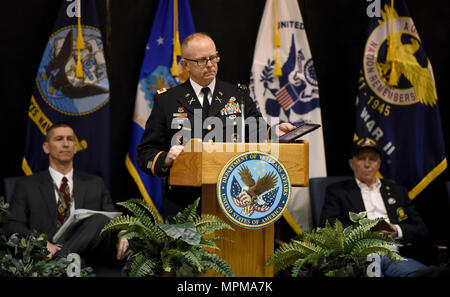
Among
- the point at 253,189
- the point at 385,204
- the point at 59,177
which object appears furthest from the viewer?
the point at 385,204

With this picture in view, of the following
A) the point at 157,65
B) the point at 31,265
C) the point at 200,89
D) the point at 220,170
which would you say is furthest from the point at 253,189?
the point at 157,65

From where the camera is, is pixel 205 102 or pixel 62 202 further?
pixel 62 202

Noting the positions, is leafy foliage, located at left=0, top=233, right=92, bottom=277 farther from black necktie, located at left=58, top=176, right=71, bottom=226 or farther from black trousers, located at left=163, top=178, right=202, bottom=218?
black necktie, located at left=58, top=176, right=71, bottom=226

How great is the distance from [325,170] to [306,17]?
4.39 feet

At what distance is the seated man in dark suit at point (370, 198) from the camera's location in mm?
3998

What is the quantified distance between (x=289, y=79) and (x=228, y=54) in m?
0.56

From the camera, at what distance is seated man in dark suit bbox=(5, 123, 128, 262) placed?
3.30 meters

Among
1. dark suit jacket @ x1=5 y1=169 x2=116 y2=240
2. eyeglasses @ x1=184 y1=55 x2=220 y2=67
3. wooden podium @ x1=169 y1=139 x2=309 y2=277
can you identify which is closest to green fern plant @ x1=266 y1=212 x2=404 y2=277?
wooden podium @ x1=169 y1=139 x2=309 y2=277

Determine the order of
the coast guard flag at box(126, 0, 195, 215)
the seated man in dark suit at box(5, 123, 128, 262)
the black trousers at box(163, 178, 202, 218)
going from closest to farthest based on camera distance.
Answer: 1. the black trousers at box(163, 178, 202, 218)
2. the seated man in dark suit at box(5, 123, 128, 262)
3. the coast guard flag at box(126, 0, 195, 215)

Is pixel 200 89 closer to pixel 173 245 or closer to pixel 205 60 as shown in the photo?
pixel 205 60

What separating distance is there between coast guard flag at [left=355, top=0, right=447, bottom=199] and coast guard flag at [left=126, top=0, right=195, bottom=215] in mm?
1492

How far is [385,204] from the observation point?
13.4 feet
